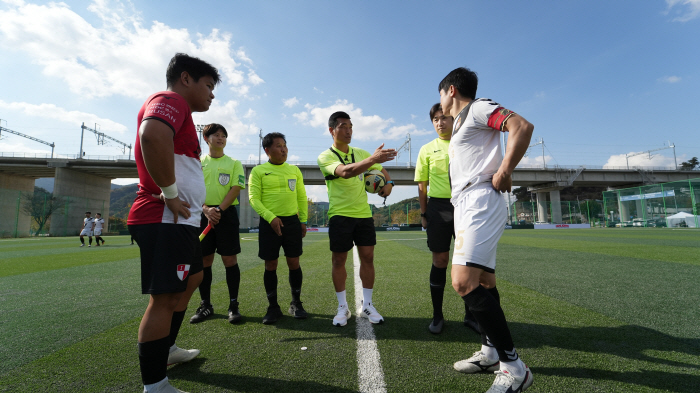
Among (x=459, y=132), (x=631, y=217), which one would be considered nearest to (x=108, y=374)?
(x=459, y=132)

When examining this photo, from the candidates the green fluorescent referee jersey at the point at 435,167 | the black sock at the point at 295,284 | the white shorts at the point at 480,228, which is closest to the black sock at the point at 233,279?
the black sock at the point at 295,284

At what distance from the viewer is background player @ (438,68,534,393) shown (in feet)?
5.77

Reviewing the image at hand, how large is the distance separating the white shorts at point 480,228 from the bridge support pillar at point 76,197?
1759 inches

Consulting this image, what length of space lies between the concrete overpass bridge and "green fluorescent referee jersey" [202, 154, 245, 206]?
3734cm

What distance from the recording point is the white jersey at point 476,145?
191 cm

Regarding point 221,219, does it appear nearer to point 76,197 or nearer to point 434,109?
point 434,109

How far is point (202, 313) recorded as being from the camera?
11.1 ft

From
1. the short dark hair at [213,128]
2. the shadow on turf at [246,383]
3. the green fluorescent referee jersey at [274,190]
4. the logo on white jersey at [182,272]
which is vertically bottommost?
the shadow on turf at [246,383]

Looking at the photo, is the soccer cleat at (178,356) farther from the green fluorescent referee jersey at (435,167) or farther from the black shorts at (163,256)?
the green fluorescent referee jersey at (435,167)

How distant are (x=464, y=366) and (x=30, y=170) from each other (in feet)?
196

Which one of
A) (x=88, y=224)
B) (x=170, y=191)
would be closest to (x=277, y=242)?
(x=170, y=191)

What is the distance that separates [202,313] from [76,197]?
153ft

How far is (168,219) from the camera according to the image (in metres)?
1.75

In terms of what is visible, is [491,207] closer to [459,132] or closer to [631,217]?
[459,132]
